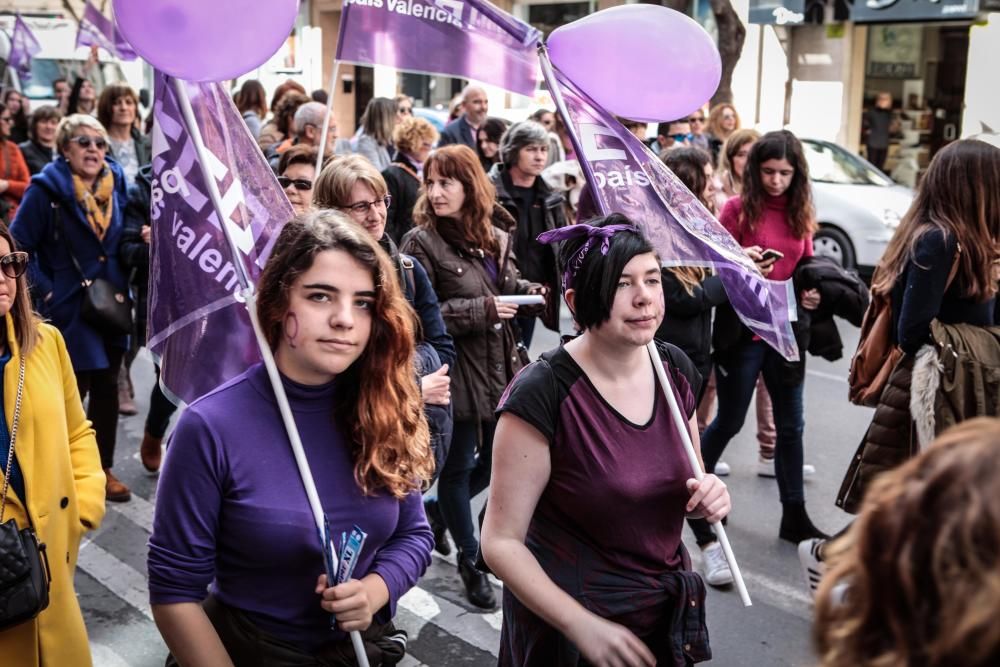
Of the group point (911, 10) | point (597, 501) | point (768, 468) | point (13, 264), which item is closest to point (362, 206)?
point (13, 264)

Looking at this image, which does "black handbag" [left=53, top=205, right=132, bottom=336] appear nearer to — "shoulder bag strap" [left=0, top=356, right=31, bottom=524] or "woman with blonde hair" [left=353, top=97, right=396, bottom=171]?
"shoulder bag strap" [left=0, top=356, right=31, bottom=524]

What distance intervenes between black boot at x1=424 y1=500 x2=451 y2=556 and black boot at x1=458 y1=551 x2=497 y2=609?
1.27 ft

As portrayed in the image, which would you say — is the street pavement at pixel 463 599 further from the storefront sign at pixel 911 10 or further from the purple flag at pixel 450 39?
the storefront sign at pixel 911 10

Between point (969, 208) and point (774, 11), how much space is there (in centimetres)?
1535

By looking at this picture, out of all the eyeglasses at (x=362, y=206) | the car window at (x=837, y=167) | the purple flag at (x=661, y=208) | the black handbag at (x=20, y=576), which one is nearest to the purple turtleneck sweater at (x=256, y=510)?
the black handbag at (x=20, y=576)

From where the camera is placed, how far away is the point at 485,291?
495 centimetres

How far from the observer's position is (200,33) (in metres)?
2.76

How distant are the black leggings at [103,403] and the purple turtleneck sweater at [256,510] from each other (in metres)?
3.56

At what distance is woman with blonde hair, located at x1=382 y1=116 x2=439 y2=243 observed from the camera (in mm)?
7141

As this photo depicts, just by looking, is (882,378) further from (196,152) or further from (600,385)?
(196,152)

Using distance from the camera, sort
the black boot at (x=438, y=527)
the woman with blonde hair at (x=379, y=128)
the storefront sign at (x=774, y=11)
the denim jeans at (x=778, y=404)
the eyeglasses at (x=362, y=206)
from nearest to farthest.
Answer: the eyeglasses at (x=362, y=206)
the black boot at (x=438, y=527)
the denim jeans at (x=778, y=404)
the woman with blonde hair at (x=379, y=128)
the storefront sign at (x=774, y=11)

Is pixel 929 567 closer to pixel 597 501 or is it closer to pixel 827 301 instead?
pixel 597 501

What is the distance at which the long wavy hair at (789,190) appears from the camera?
218 inches

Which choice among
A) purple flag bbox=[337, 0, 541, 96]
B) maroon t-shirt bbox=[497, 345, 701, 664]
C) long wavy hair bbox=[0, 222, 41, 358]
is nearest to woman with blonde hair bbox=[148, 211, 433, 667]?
maroon t-shirt bbox=[497, 345, 701, 664]
